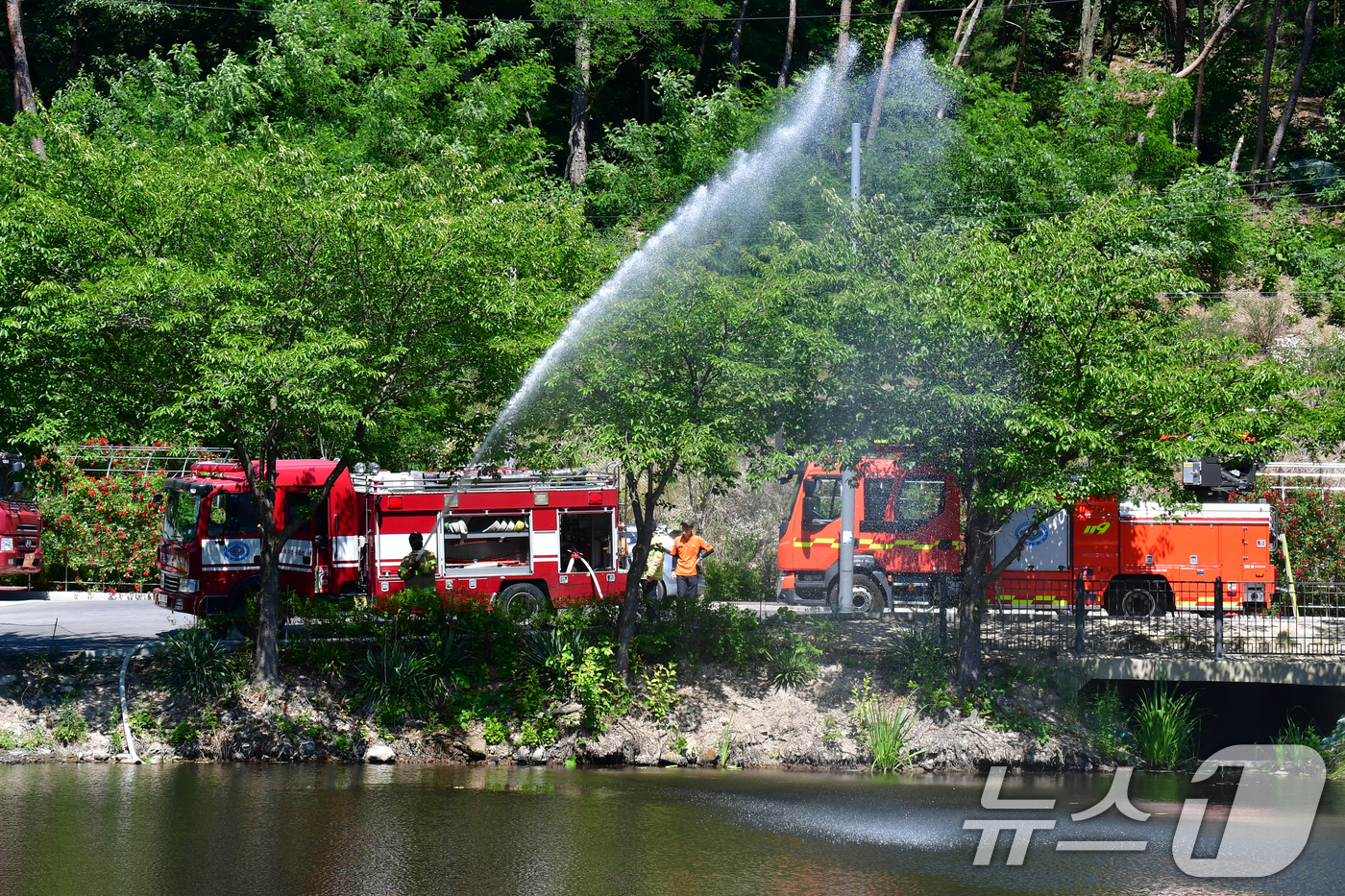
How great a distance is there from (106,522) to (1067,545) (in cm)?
2079

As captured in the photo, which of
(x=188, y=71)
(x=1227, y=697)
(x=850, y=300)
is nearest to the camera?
(x=850, y=300)

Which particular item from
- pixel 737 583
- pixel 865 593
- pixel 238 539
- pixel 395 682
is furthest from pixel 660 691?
pixel 737 583

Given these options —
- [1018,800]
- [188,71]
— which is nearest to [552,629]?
[1018,800]

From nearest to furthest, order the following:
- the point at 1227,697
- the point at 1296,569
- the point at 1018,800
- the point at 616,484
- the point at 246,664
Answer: the point at 1018,800 → the point at 246,664 → the point at 1227,697 → the point at 616,484 → the point at 1296,569

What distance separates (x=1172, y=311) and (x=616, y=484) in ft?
32.2

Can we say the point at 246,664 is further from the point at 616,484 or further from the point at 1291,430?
the point at 1291,430

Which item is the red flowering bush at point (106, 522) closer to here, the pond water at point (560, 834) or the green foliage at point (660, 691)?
the pond water at point (560, 834)

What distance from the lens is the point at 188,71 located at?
30516mm

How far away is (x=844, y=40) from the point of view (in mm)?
36375

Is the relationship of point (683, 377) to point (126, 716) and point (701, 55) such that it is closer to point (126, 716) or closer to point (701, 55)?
point (126, 716)

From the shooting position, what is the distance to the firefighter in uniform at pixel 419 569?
18.7 metres

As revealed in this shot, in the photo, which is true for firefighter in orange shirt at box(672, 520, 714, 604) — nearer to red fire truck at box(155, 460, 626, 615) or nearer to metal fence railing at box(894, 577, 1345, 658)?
red fire truck at box(155, 460, 626, 615)

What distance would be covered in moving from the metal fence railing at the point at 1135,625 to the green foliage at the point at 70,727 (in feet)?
39.7

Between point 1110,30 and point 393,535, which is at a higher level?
point 1110,30
